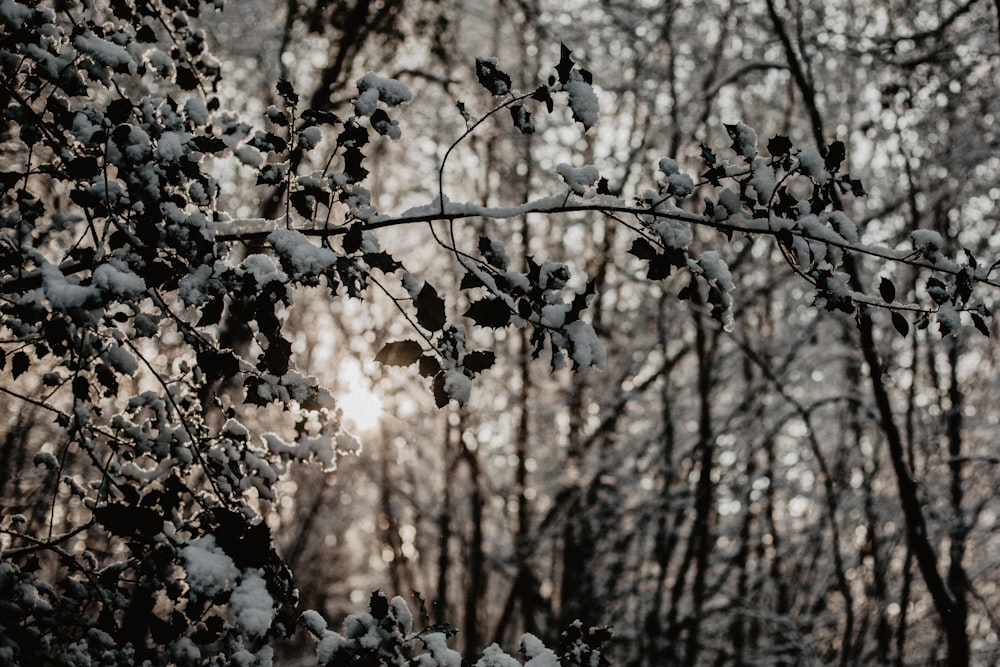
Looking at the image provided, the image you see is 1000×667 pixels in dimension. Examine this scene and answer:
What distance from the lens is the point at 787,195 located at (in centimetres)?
162

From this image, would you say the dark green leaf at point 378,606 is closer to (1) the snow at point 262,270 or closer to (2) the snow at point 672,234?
(1) the snow at point 262,270

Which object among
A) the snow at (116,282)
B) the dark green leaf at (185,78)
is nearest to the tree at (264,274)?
the snow at (116,282)

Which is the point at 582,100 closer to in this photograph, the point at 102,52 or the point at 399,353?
the point at 399,353

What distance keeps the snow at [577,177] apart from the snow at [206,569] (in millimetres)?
1038

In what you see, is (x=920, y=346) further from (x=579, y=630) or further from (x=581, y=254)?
(x=579, y=630)

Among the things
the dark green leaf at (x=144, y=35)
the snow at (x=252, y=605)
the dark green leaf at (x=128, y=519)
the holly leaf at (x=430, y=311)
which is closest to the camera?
the snow at (x=252, y=605)

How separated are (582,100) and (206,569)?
1224mm

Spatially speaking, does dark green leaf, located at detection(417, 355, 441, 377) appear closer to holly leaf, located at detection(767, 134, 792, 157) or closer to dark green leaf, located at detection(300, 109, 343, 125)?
dark green leaf, located at detection(300, 109, 343, 125)

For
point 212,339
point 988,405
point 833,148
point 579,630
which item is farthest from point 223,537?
point 988,405

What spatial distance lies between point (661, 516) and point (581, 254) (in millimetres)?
3090

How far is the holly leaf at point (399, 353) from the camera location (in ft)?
4.94

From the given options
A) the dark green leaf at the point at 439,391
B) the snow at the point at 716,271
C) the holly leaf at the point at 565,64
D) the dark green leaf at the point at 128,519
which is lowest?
the dark green leaf at the point at 128,519

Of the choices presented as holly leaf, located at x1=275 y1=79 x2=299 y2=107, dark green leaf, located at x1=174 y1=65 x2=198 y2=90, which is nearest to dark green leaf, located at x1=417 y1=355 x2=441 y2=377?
holly leaf, located at x1=275 y1=79 x2=299 y2=107

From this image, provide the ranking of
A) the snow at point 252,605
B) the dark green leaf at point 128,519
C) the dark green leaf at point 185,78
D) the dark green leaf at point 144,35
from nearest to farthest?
1. the snow at point 252,605
2. the dark green leaf at point 128,519
3. the dark green leaf at point 144,35
4. the dark green leaf at point 185,78
